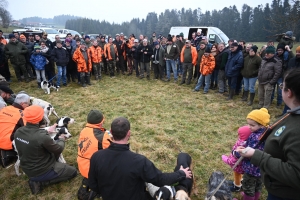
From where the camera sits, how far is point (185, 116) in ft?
20.6

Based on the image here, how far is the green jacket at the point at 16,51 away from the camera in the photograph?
857 centimetres

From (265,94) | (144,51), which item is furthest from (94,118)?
(144,51)

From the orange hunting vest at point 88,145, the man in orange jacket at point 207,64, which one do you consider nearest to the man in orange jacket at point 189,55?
the man in orange jacket at point 207,64

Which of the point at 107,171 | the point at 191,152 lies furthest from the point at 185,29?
the point at 107,171

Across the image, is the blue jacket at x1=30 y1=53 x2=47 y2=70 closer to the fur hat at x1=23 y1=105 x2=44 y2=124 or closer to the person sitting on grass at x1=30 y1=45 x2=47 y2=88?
the person sitting on grass at x1=30 y1=45 x2=47 y2=88

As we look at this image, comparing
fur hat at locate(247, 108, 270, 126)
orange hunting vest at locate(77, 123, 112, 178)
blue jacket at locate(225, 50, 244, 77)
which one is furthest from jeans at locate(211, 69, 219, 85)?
orange hunting vest at locate(77, 123, 112, 178)

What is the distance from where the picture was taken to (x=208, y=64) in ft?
26.1

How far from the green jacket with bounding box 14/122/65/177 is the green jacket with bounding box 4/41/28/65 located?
24.1 feet

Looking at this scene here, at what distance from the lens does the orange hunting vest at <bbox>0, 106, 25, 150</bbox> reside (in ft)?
11.9

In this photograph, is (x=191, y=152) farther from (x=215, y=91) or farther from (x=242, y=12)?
(x=242, y=12)

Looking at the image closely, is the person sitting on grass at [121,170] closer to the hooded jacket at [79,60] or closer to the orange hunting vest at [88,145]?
the orange hunting vest at [88,145]

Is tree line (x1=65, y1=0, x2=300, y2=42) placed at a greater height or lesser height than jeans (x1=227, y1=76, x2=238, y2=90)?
greater

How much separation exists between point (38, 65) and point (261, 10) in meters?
62.2

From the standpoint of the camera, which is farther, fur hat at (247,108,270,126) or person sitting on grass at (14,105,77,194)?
person sitting on grass at (14,105,77,194)
